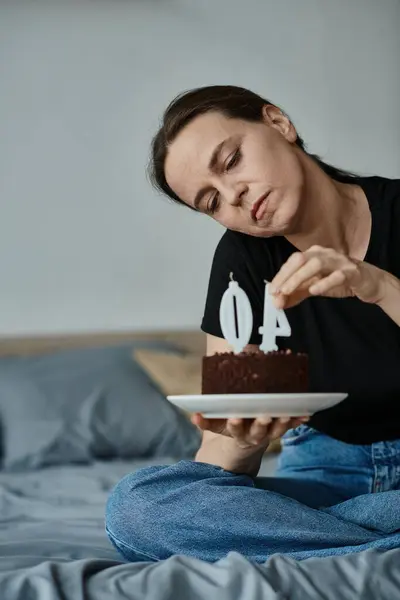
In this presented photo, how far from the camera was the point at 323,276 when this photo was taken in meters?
1.22

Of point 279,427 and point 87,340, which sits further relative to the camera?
point 87,340

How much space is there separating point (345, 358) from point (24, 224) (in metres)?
1.94

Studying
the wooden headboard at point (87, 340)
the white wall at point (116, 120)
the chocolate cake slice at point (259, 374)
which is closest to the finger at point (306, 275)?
the chocolate cake slice at point (259, 374)

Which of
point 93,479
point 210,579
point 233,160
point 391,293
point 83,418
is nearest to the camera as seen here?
point 210,579

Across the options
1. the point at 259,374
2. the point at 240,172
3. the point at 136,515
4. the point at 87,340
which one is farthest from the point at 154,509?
the point at 87,340

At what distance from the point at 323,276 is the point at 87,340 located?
2.05m

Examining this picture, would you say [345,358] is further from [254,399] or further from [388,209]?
[254,399]

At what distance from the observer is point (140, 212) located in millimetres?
3258

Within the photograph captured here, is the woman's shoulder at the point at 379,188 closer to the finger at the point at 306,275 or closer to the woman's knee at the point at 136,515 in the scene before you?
the finger at the point at 306,275

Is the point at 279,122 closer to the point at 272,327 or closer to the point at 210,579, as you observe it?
the point at 272,327

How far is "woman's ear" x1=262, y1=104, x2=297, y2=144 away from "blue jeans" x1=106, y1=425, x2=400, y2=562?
26.0 inches

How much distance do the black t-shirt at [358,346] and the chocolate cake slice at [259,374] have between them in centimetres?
34

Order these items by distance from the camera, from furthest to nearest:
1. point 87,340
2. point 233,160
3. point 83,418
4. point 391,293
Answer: point 87,340 < point 83,418 < point 233,160 < point 391,293

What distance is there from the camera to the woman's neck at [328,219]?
1619 mm
